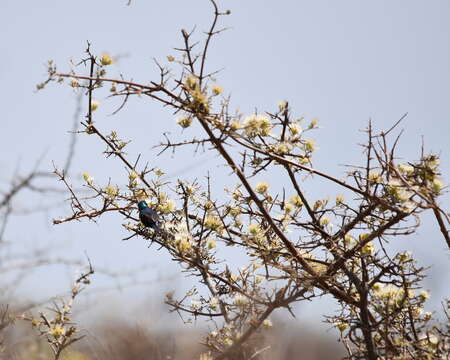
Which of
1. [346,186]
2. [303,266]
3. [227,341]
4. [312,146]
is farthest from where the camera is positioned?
[227,341]

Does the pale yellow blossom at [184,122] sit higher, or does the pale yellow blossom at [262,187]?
the pale yellow blossom at [184,122]

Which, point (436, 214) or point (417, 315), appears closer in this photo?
point (436, 214)

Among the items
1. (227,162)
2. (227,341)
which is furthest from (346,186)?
(227,341)

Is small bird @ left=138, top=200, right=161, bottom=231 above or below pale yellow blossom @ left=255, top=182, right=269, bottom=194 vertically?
above

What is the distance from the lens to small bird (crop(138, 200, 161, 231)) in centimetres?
271

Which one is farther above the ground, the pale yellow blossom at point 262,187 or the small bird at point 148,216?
the small bird at point 148,216

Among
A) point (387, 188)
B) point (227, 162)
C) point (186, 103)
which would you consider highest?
point (186, 103)

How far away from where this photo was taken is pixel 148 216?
276cm

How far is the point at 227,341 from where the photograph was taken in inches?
104

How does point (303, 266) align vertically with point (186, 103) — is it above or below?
below

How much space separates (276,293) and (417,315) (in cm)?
107

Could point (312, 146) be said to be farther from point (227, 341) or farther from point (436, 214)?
point (227, 341)

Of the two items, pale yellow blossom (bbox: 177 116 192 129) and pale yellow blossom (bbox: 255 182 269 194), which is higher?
pale yellow blossom (bbox: 177 116 192 129)

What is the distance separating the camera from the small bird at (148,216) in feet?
8.90
